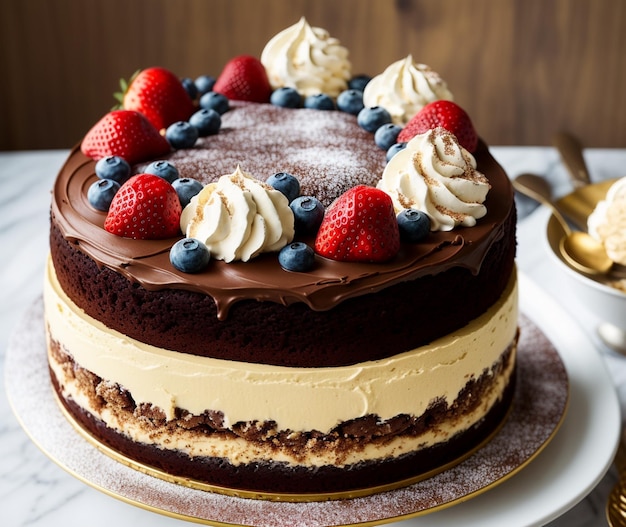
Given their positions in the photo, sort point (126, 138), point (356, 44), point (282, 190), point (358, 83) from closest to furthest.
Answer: point (282, 190) → point (126, 138) → point (358, 83) → point (356, 44)

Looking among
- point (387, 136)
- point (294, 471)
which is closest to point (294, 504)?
point (294, 471)

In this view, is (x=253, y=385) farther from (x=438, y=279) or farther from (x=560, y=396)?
(x=560, y=396)

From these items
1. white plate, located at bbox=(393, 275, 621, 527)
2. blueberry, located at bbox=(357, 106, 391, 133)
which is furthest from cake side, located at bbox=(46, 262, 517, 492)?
blueberry, located at bbox=(357, 106, 391, 133)

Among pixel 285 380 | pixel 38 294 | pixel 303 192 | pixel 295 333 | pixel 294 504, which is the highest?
pixel 303 192

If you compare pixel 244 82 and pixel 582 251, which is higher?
pixel 244 82

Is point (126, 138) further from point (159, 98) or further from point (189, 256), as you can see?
point (189, 256)

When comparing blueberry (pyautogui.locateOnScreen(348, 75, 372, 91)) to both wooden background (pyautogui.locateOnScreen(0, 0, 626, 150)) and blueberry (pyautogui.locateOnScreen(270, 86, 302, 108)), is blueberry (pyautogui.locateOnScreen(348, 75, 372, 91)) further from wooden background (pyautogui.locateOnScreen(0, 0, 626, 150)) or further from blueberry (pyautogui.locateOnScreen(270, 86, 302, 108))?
wooden background (pyautogui.locateOnScreen(0, 0, 626, 150))
